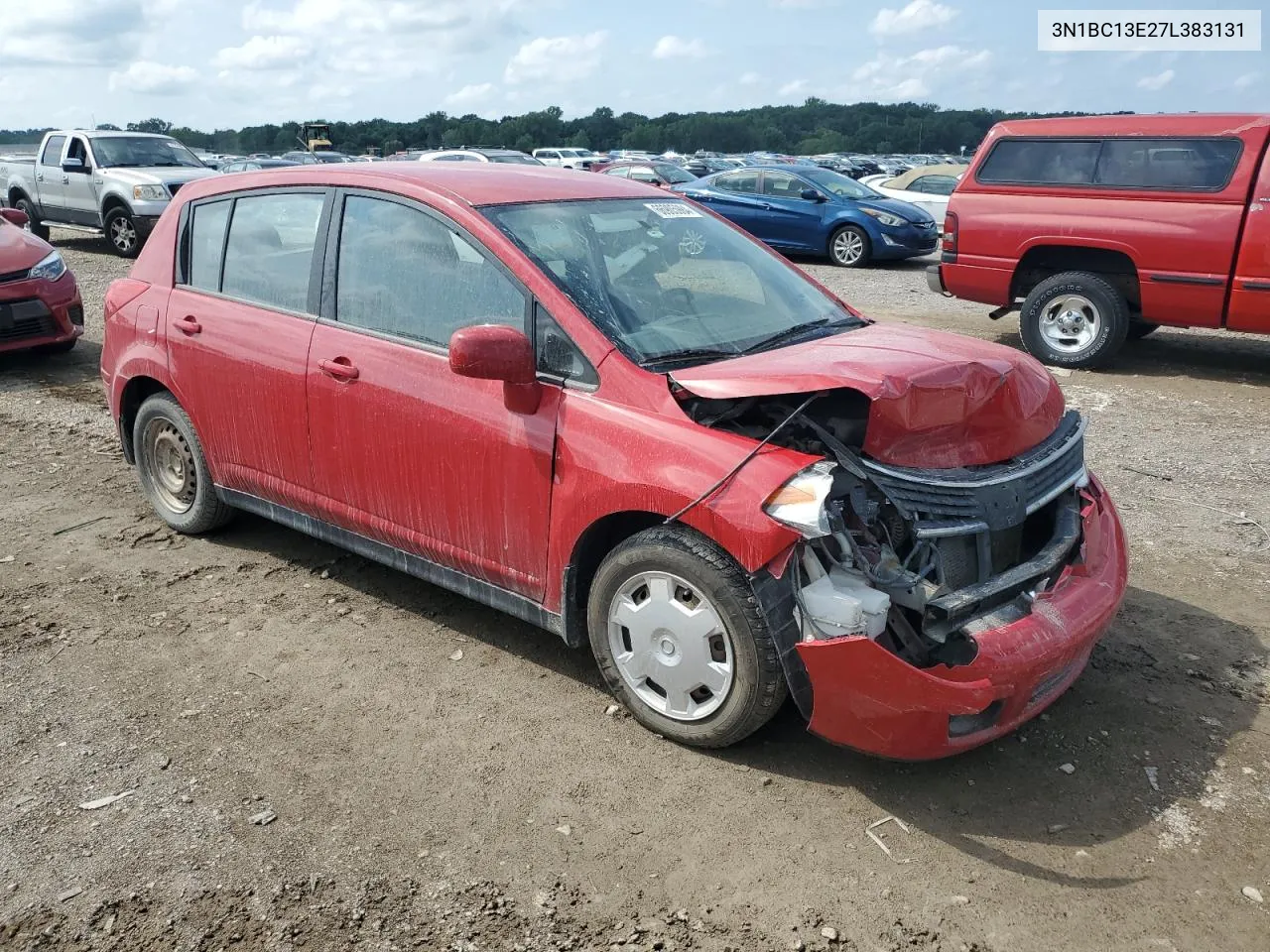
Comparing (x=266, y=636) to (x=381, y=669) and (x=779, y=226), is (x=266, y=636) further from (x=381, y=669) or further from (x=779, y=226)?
(x=779, y=226)

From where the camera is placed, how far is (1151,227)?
27.4ft

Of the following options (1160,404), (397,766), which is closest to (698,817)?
(397,766)

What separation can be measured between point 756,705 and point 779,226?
14.3 meters

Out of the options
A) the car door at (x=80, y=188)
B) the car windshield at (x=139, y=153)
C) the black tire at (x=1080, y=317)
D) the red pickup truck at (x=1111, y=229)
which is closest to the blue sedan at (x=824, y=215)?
the red pickup truck at (x=1111, y=229)

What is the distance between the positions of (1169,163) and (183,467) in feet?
25.1

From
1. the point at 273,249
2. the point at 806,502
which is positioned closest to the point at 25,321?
the point at 273,249

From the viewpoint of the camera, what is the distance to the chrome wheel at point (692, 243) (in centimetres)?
413

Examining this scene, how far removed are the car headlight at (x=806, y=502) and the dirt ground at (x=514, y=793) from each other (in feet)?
2.84

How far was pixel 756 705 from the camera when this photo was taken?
10.4 feet

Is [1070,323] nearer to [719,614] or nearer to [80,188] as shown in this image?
[719,614]

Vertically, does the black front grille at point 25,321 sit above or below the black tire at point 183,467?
above

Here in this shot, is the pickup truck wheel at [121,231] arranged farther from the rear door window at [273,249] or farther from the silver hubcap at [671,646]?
the silver hubcap at [671,646]

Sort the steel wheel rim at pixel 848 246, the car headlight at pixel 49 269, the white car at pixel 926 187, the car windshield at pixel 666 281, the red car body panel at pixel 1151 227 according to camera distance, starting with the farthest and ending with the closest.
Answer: the white car at pixel 926 187, the steel wheel rim at pixel 848 246, the car headlight at pixel 49 269, the red car body panel at pixel 1151 227, the car windshield at pixel 666 281

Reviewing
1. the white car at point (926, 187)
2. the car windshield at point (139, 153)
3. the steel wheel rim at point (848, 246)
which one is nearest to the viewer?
the car windshield at point (139, 153)
